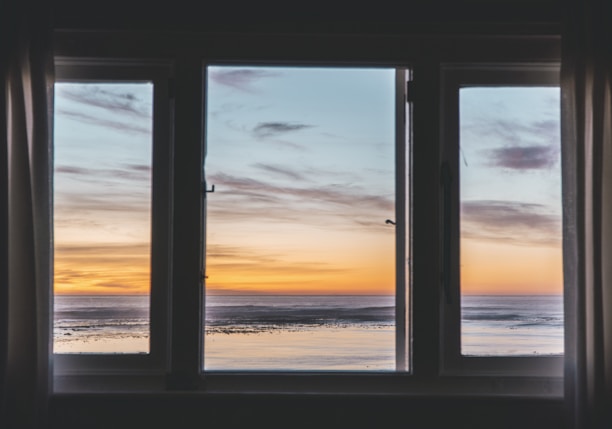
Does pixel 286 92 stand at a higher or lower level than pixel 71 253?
higher

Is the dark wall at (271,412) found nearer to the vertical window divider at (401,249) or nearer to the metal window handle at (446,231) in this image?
the vertical window divider at (401,249)

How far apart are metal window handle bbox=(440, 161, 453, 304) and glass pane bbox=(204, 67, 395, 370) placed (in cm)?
19

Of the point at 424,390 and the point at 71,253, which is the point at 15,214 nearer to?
the point at 71,253

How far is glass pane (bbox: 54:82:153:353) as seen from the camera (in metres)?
3.09

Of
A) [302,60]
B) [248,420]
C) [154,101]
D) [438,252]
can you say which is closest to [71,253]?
[154,101]

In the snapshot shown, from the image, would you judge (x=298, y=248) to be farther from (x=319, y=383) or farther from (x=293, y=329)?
(x=319, y=383)

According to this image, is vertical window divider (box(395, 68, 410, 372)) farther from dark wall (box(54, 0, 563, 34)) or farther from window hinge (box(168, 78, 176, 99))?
window hinge (box(168, 78, 176, 99))

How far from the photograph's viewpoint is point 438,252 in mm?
3074

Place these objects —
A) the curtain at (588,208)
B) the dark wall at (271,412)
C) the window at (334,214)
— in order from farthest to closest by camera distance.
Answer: the window at (334,214) → the dark wall at (271,412) → the curtain at (588,208)

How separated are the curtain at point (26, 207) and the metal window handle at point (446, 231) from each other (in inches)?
54.7

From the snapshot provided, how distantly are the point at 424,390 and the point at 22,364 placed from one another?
1.40 meters

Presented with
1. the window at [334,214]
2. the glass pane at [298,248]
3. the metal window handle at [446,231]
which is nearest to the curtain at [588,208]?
the window at [334,214]

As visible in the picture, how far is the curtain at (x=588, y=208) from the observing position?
9.25 feet

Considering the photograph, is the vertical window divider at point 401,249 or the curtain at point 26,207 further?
the vertical window divider at point 401,249
